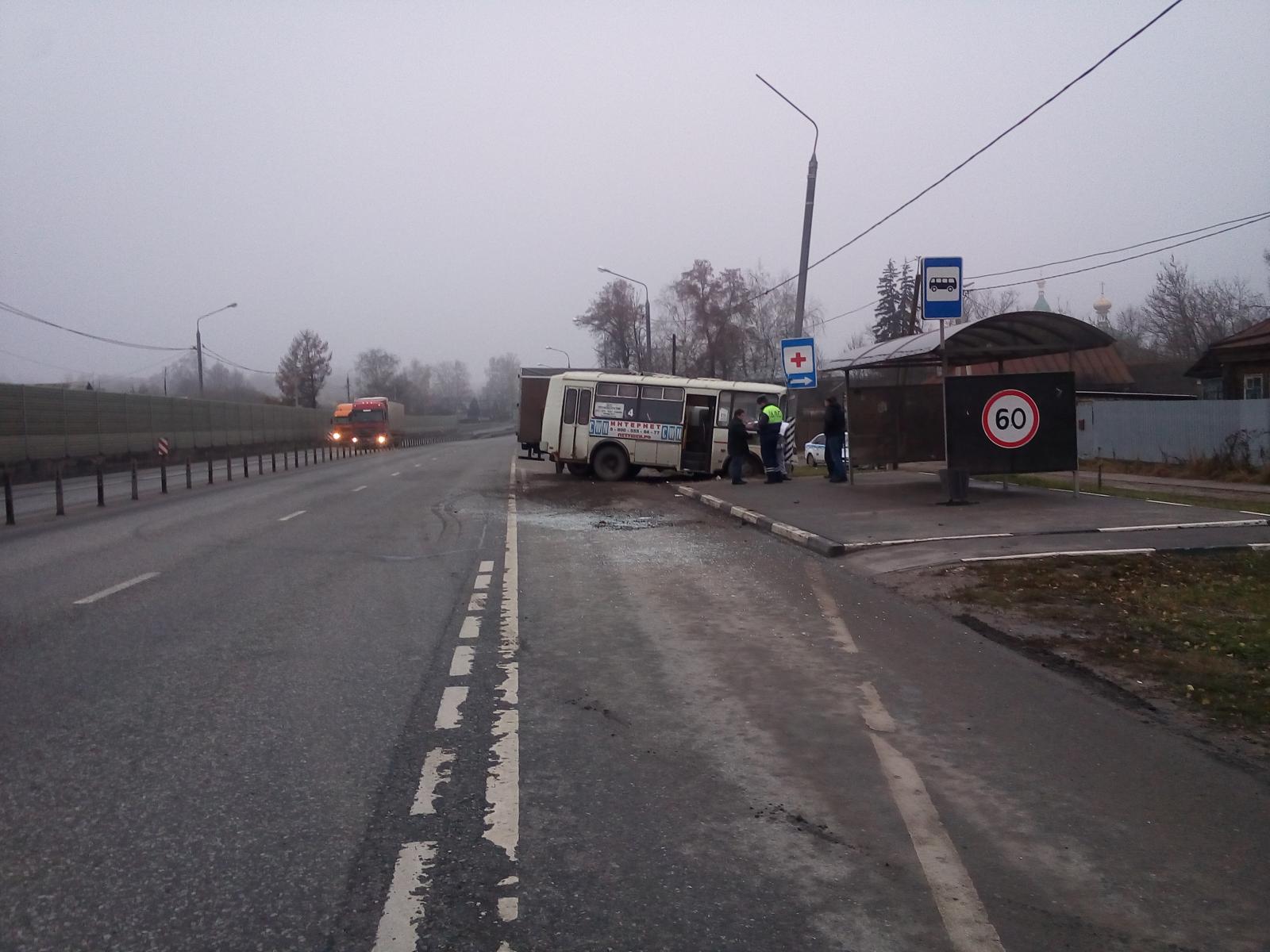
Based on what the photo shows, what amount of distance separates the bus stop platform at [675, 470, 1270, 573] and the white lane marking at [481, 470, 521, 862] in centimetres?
510

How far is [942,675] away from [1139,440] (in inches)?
1284

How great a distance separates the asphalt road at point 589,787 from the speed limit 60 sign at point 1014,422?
6683 mm

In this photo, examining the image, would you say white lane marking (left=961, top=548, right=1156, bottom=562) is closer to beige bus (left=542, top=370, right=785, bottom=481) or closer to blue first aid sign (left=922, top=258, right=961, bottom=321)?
blue first aid sign (left=922, top=258, right=961, bottom=321)

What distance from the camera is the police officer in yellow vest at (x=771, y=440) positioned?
23062 millimetres

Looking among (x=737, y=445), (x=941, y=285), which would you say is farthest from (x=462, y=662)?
(x=737, y=445)

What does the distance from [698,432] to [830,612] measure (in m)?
17.4

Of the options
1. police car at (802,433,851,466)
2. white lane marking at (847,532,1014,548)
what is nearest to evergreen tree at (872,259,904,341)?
police car at (802,433,851,466)

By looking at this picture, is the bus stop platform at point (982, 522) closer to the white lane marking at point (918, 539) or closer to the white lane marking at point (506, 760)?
the white lane marking at point (918, 539)

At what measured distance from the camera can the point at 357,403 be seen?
70.8 meters

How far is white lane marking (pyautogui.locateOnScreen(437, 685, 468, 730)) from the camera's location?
6.07 meters

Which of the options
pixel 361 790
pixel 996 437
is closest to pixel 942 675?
pixel 361 790

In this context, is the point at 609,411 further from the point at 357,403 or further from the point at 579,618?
the point at 357,403

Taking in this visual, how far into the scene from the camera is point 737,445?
953 inches

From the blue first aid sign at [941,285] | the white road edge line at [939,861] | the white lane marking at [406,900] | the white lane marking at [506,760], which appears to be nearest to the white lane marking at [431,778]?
the white lane marking at [506,760]
